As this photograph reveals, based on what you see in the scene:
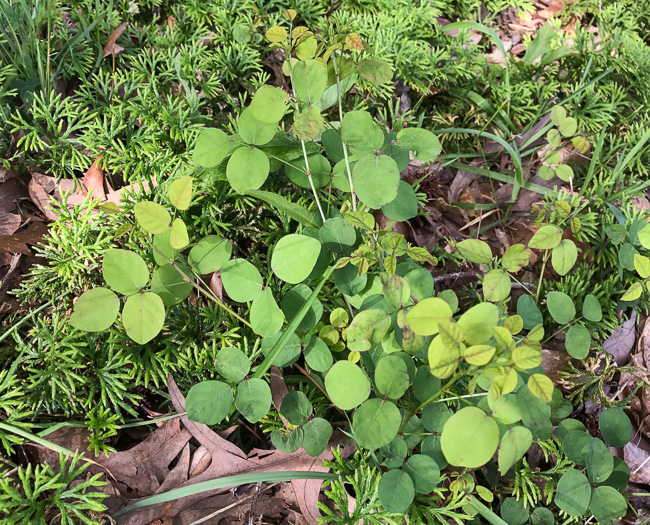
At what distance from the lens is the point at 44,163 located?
1808mm

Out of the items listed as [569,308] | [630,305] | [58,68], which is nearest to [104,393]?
[58,68]

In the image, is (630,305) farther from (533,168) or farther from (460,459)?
(460,459)

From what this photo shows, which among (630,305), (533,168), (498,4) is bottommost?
(630,305)

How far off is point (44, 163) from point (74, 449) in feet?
3.78

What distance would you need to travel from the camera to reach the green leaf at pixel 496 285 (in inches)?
57.2

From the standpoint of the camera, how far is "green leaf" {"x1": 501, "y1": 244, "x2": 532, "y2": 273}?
1510mm

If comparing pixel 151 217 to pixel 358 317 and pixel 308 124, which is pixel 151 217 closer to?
pixel 308 124

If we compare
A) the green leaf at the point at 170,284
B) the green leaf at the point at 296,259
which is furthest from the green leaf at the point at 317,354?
the green leaf at the point at 170,284

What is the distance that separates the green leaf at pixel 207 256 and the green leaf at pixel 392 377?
60 cm

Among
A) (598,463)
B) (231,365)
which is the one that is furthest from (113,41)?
(598,463)

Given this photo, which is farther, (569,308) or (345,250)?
(569,308)

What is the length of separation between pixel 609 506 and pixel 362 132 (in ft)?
4.53

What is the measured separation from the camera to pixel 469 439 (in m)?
1.03

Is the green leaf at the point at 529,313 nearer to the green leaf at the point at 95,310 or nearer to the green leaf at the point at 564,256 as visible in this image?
the green leaf at the point at 564,256
